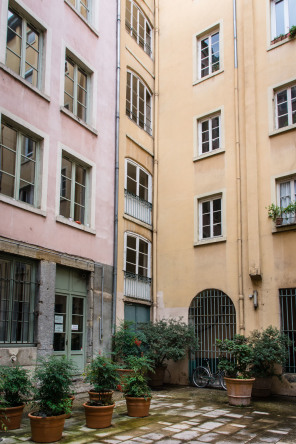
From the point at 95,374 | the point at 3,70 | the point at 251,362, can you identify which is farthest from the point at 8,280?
the point at 251,362

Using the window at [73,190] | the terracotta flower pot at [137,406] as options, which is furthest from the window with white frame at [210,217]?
the terracotta flower pot at [137,406]

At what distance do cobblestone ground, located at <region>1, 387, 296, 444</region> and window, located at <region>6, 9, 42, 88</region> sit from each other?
835 cm

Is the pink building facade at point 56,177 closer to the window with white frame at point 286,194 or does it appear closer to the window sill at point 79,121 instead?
the window sill at point 79,121

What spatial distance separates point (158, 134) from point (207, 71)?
2.86 meters

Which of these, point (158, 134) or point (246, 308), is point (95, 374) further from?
point (158, 134)

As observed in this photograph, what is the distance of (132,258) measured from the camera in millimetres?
15422

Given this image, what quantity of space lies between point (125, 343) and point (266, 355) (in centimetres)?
402

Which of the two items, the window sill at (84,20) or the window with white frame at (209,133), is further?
the window with white frame at (209,133)

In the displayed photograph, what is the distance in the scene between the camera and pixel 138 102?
16.9 metres

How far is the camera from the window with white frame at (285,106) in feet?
46.3

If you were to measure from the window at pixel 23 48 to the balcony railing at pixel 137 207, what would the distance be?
4830 mm

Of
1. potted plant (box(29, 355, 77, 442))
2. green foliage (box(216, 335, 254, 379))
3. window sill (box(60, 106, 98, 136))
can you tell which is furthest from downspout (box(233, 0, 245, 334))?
potted plant (box(29, 355, 77, 442))

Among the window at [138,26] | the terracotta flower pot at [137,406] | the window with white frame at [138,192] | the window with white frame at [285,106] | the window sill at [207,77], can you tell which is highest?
the window at [138,26]

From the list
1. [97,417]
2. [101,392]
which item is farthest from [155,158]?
[97,417]
